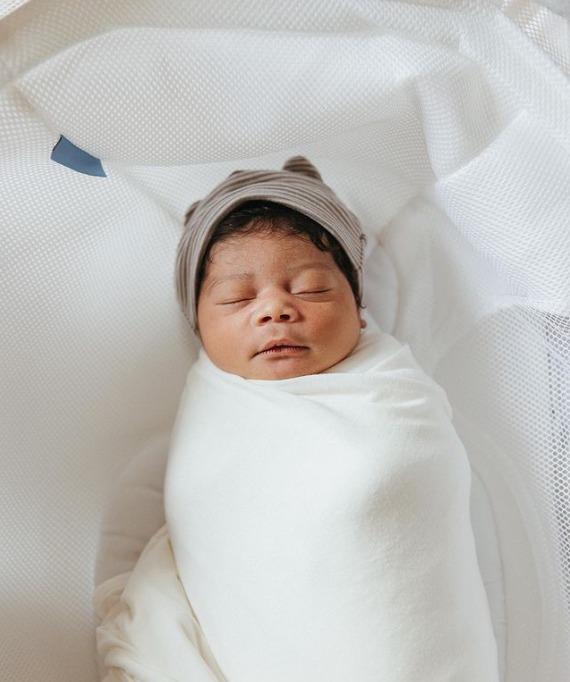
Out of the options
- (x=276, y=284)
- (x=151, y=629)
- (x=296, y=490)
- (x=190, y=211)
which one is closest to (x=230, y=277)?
(x=276, y=284)

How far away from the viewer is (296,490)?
3.64 ft

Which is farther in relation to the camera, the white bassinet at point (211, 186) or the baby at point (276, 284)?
the baby at point (276, 284)

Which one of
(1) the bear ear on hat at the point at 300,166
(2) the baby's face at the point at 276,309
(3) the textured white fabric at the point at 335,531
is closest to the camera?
(3) the textured white fabric at the point at 335,531

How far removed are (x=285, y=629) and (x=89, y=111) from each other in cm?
75

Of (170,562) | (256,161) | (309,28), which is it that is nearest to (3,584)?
(170,562)

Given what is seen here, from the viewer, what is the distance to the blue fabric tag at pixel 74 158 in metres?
1.11

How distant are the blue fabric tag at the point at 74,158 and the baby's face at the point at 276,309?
0.75ft

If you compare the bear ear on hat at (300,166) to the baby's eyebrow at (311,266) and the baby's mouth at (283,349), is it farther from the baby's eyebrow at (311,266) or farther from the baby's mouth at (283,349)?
the baby's mouth at (283,349)

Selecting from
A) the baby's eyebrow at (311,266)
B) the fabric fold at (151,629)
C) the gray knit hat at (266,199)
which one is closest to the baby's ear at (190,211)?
the gray knit hat at (266,199)

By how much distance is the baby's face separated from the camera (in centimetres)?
120

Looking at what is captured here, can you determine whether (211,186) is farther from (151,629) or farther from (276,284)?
(151,629)

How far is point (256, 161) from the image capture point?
1410mm

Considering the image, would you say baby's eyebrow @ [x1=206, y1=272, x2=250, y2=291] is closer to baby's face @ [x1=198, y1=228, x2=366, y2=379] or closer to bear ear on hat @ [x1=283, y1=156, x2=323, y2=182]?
baby's face @ [x1=198, y1=228, x2=366, y2=379]

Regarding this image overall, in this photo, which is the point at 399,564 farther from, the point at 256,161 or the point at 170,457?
the point at 256,161
